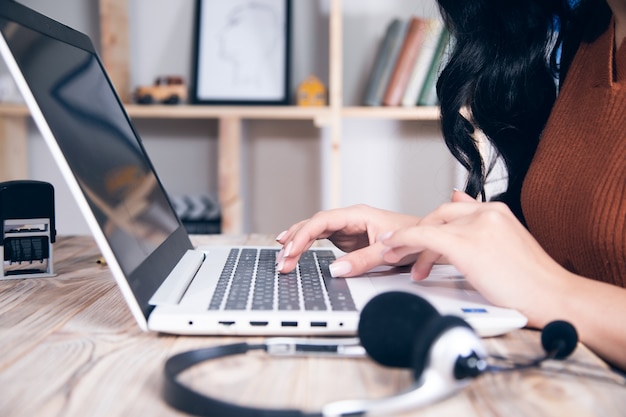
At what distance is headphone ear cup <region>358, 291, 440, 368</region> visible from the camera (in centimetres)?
46

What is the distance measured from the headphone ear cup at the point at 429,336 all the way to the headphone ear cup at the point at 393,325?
0.10 feet

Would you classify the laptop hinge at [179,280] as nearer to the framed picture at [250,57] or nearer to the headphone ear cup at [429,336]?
the headphone ear cup at [429,336]

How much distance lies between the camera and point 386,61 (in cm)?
207

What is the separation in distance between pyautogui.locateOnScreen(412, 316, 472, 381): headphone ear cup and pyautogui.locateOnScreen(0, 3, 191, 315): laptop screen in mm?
263

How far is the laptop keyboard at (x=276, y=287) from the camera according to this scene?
1.92 feet

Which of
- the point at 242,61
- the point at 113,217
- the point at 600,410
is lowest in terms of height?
the point at 600,410

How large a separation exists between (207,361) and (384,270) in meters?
0.33

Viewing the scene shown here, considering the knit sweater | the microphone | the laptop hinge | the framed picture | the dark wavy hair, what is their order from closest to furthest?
the microphone → the laptop hinge → the knit sweater → the dark wavy hair → the framed picture

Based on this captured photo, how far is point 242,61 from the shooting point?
2143 millimetres

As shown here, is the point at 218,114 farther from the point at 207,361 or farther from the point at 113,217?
the point at 207,361

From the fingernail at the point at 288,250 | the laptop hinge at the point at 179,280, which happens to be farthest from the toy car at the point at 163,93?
the fingernail at the point at 288,250

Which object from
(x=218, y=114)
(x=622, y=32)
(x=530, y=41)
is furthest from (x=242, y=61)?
(x=622, y=32)

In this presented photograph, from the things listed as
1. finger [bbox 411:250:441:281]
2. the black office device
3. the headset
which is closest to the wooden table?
the headset

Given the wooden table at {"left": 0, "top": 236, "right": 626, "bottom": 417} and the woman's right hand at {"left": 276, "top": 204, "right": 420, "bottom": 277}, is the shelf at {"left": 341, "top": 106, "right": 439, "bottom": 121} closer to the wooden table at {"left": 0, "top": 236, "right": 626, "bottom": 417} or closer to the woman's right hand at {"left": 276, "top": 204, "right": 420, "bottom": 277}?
the woman's right hand at {"left": 276, "top": 204, "right": 420, "bottom": 277}
